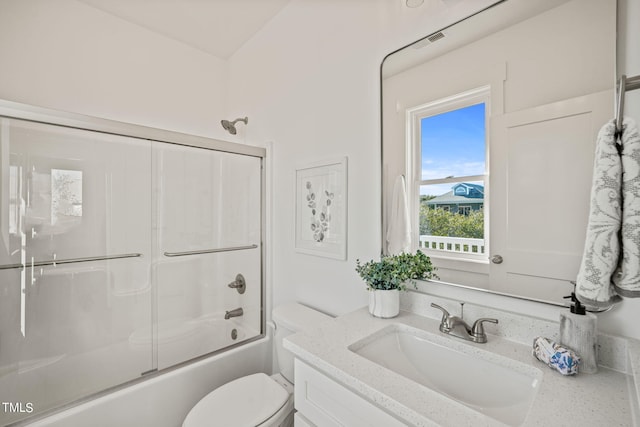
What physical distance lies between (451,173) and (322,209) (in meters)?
0.70

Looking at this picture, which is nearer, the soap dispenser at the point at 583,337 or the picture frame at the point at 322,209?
the soap dispenser at the point at 583,337

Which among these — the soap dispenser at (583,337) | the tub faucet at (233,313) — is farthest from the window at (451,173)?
the tub faucet at (233,313)

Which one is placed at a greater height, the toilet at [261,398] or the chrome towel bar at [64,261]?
the chrome towel bar at [64,261]

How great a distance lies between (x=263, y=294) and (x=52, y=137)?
4.58ft

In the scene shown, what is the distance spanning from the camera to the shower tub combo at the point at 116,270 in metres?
1.24

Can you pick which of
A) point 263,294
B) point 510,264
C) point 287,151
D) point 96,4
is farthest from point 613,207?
point 96,4

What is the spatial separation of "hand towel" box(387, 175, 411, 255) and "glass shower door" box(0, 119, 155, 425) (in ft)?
4.16

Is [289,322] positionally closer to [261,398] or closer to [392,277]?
[261,398]

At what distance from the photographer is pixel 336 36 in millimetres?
1495

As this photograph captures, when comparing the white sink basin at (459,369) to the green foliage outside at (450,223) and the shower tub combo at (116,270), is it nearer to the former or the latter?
the green foliage outside at (450,223)

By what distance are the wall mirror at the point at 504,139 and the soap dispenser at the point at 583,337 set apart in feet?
0.35

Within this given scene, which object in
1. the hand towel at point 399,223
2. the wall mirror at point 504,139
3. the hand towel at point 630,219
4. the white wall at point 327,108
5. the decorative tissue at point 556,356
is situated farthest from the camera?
the white wall at point 327,108

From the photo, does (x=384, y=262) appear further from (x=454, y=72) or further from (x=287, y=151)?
(x=287, y=151)

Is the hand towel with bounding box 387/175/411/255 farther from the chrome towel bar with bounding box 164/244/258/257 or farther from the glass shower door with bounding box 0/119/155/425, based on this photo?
the glass shower door with bounding box 0/119/155/425
